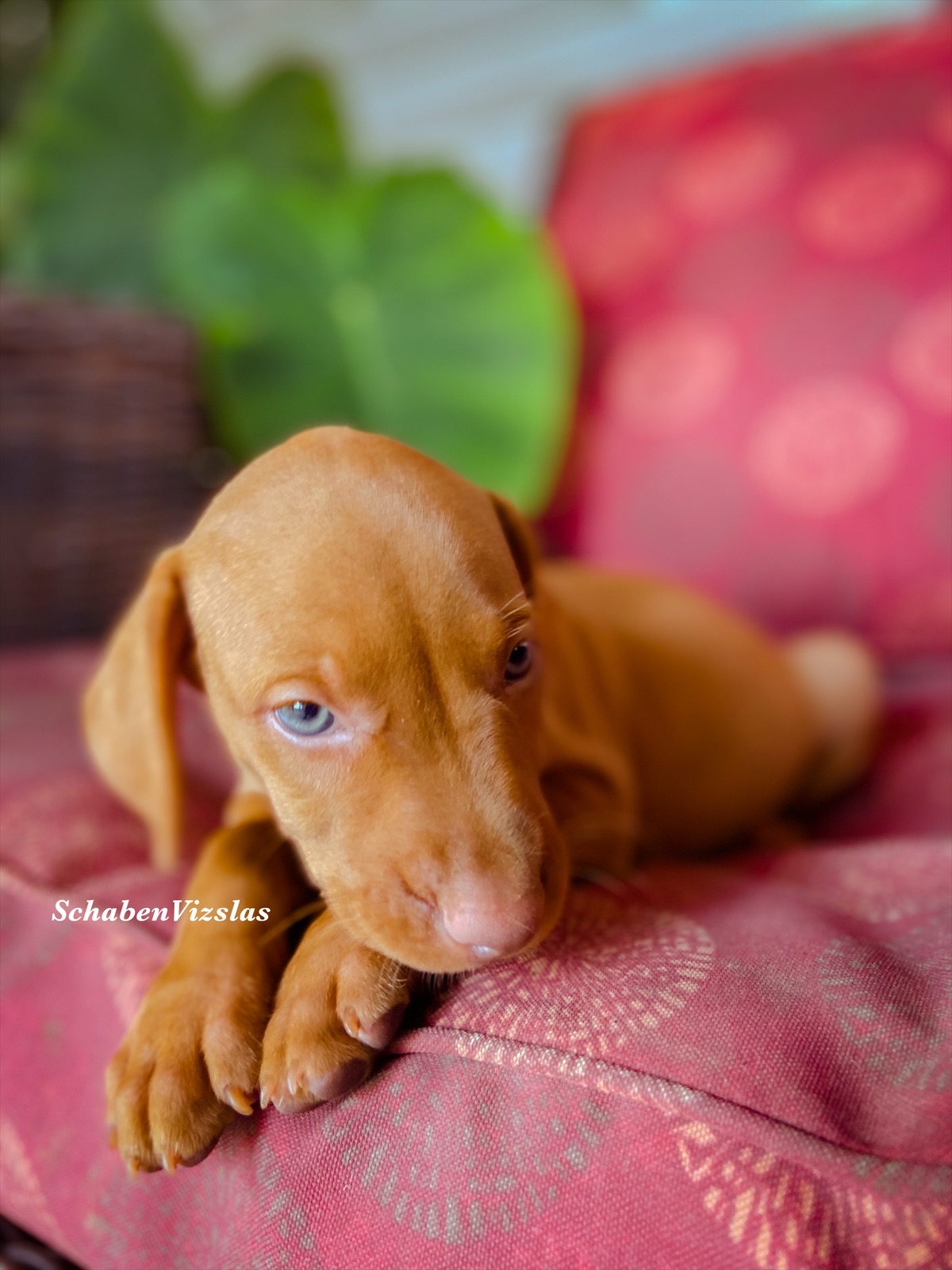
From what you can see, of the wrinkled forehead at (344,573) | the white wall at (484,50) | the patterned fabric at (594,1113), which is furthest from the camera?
the white wall at (484,50)

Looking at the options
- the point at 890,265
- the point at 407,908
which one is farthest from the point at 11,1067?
the point at 890,265

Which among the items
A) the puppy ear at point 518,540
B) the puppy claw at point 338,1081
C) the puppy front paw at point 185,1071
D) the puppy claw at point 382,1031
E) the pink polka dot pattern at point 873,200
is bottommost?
the puppy front paw at point 185,1071

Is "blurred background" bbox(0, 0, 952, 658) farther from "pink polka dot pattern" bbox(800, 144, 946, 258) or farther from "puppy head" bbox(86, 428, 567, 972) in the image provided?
"puppy head" bbox(86, 428, 567, 972)

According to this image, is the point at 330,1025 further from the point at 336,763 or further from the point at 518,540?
the point at 518,540

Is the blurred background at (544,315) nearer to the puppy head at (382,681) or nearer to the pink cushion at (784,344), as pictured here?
the pink cushion at (784,344)

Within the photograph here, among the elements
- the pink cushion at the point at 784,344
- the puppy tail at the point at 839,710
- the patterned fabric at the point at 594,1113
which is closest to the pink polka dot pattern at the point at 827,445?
the pink cushion at the point at 784,344
